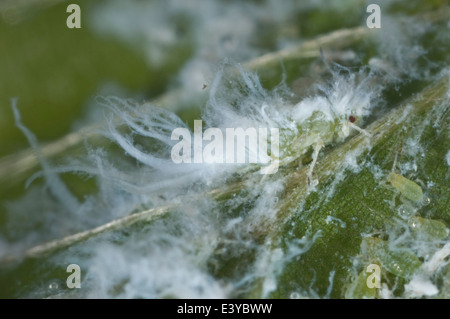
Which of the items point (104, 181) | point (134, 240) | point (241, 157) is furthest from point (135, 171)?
point (241, 157)

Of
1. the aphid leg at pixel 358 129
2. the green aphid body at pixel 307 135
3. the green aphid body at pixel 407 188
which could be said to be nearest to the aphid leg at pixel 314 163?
the green aphid body at pixel 307 135

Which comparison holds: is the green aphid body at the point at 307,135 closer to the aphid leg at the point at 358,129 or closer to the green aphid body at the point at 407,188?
the aphid leg at the point at 358,129

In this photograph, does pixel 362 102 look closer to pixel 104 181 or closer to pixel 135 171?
pixel 135 171

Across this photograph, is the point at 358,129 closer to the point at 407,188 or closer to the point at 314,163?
the point at 314,163

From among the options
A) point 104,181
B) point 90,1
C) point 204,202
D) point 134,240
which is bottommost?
point 134,240

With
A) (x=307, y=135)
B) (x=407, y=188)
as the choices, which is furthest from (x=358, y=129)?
(x=407, y=188)

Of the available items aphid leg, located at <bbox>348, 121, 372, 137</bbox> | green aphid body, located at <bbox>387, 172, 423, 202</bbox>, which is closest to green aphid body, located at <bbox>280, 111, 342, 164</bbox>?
aphid leg, located at <bbox>348, 121, 372, 137</bbox>

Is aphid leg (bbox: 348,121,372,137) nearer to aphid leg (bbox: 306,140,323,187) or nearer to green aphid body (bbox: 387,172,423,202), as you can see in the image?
aphid leg (bbox: 306,140,323,187)

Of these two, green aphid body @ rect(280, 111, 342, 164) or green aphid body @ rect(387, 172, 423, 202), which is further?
green aphid body @ rect(280, 111, 342, 164)
